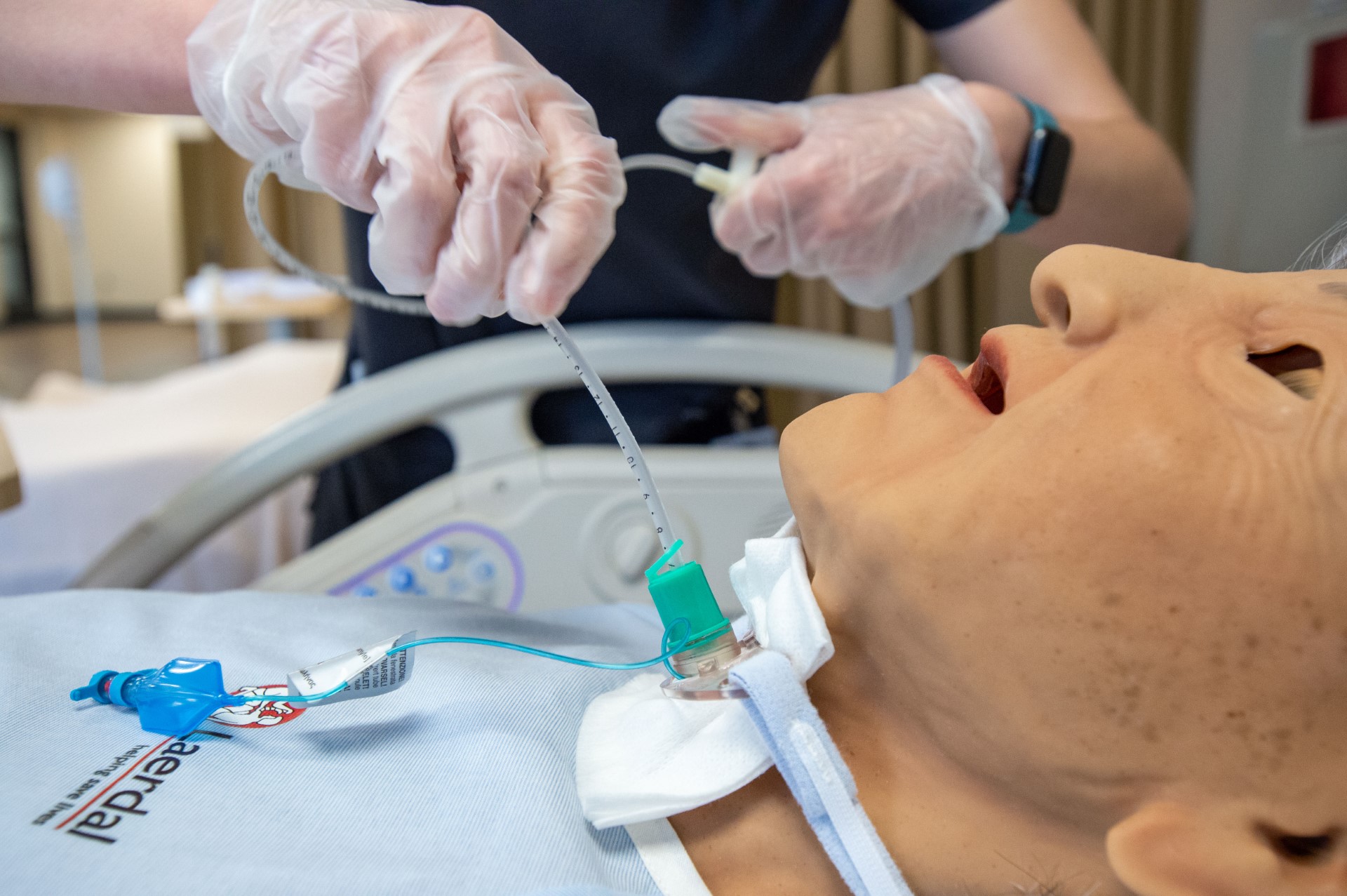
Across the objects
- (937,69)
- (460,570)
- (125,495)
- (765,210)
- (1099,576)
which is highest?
(937,69)

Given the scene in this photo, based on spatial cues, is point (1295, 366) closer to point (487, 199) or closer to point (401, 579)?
point (487, 199)

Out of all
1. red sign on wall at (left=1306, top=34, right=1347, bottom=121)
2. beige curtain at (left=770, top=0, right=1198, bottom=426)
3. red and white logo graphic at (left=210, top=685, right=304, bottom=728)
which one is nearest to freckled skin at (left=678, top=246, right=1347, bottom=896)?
red and white logo graphic at (left=210, top=685, right=304, bottom=728)

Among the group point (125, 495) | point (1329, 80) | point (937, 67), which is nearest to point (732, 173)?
point (125, 495)

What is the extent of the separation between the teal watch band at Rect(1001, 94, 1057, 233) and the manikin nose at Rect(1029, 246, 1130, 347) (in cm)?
52

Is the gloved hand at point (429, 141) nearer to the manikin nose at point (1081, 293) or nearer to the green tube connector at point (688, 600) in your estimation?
the green tube connector at point (688, 600)

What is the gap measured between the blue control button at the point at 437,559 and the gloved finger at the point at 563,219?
17.4 inches

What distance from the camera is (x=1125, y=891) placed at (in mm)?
554

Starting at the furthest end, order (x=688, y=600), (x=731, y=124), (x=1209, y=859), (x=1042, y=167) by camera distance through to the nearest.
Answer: (x=1042, y=167)
(x=731, y=124)
(x=688, y=600)
(x=1209, y=859)

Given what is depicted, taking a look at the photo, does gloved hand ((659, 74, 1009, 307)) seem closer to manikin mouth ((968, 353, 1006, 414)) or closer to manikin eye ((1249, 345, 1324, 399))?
manikin mouth ((968, 353, 1006, 414))

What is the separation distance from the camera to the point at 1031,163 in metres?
1.12

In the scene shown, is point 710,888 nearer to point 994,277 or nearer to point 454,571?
point 454,571

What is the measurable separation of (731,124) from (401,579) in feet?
2.07

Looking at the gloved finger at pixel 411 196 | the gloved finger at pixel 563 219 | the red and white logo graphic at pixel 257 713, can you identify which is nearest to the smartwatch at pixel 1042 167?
the gloved finger at pixel 563 219

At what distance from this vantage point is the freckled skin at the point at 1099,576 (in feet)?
1.67
